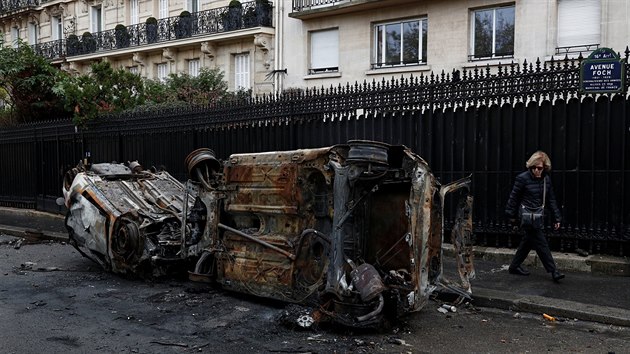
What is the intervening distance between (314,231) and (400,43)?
13.5 meters

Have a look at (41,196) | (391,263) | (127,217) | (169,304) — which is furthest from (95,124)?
(391,263)

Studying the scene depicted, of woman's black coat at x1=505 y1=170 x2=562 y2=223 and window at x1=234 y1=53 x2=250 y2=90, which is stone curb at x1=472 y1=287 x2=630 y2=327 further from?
Result: window at x1=234 y1=53 x2=250 y2=90

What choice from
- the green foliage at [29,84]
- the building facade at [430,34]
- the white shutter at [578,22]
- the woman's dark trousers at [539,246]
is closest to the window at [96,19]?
the green foliage at [29,84]

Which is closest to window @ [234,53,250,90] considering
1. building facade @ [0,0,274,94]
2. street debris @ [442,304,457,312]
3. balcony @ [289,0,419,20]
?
building facade @ [0,0,274,94]

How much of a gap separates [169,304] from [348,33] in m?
14.3

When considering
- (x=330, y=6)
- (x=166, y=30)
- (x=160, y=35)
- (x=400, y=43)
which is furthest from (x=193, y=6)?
(x=400, y=43)

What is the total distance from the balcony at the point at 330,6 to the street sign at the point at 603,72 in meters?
10.6

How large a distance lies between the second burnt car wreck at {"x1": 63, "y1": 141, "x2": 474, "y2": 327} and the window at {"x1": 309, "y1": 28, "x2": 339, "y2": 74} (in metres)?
13.1

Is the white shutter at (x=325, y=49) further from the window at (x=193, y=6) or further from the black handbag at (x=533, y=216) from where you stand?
the black handbag at (x=533, y=216)

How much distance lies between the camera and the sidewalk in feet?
20.3

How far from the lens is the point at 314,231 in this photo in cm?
600

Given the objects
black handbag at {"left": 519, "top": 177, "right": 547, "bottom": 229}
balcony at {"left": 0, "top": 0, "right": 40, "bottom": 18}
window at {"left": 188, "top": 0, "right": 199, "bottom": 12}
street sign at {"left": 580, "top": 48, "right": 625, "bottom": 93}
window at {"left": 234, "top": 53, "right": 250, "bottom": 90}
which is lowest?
black handbag at {"left": 519, "top": 177, "right": 547, "bottom": 229}

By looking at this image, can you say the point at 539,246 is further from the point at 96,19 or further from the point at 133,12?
the point at 96,19

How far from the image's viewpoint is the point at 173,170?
1352cm
